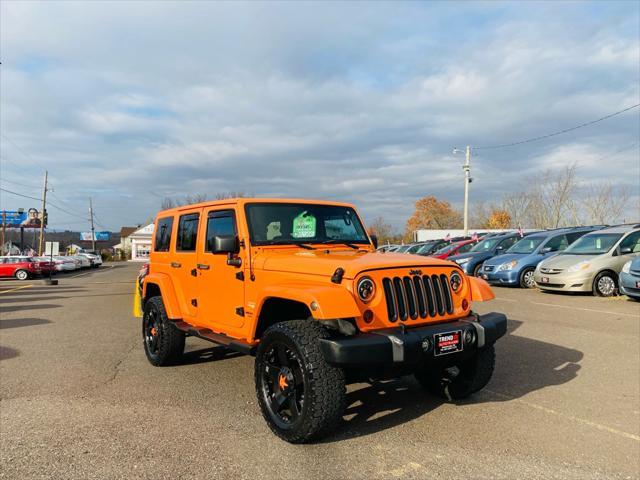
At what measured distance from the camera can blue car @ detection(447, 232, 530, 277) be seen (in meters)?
16.5

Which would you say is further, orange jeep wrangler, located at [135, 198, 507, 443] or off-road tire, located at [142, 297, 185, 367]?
off-road tire, located at [142, 297, 185, 367]

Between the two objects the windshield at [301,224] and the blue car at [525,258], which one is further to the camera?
the blue car at [525,258]

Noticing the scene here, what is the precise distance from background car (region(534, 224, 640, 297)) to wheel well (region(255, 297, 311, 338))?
31.6ft

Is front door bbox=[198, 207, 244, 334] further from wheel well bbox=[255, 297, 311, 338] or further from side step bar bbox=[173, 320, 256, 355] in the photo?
wheel well bbox=[255, 297, 311, 338]

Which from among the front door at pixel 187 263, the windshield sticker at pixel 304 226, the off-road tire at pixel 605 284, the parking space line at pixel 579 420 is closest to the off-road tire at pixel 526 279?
the off-road tire at pixel 605 284

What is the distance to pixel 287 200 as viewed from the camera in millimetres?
5199

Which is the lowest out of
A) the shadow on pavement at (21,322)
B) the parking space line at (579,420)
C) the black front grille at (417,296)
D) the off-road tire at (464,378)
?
the parking space line at (579,420)

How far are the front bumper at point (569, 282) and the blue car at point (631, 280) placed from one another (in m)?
1.18

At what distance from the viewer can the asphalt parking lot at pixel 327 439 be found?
11.0ft

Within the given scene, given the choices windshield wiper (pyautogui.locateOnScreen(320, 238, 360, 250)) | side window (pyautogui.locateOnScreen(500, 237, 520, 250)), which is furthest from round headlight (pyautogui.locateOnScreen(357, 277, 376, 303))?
side window (pyautogui.locateOnScreen(500, 237, 520, 250))

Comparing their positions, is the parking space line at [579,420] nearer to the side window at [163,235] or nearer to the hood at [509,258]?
the side window at [163,235]

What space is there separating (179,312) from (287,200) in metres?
1.86

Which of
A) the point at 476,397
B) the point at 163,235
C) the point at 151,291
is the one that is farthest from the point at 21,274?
the point at 476,397

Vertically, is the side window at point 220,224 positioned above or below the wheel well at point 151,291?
above
